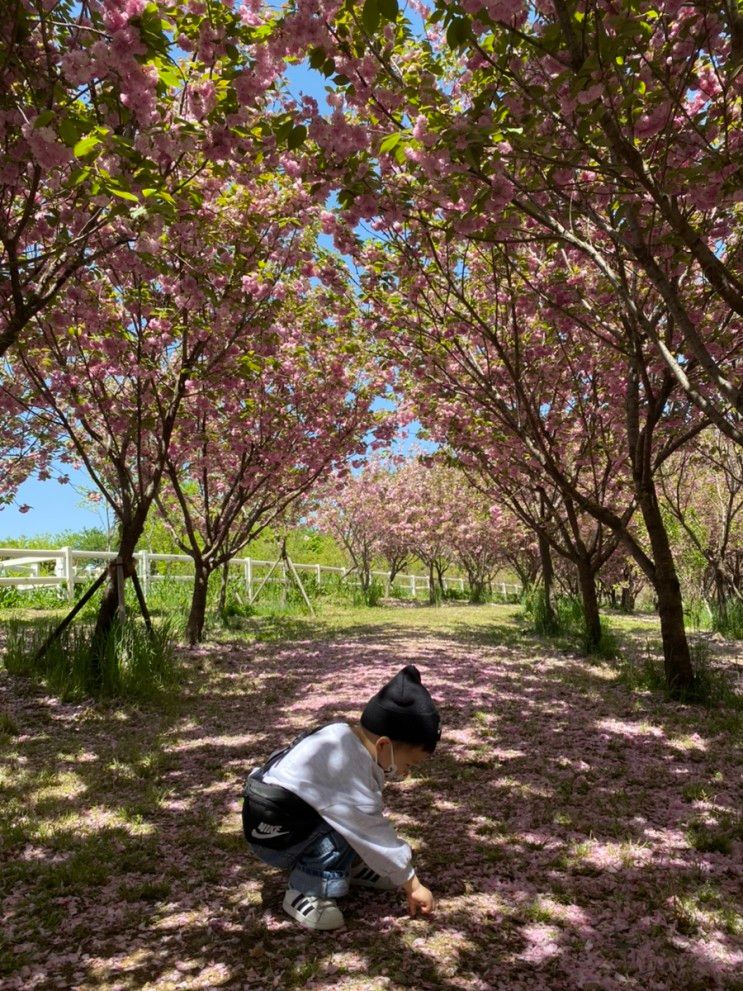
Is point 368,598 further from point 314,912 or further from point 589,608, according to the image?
point 314,912

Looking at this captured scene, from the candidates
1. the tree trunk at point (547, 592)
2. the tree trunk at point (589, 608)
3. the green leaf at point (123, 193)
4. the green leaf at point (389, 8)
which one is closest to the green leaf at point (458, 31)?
the green leaf at point (389, 8)

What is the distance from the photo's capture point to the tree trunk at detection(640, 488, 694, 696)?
6.71m

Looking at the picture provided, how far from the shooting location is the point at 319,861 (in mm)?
2754

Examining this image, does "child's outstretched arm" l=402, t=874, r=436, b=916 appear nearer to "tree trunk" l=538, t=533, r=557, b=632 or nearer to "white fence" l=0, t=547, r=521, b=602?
"tree trunk" l=538, t=533, r=557, b=632

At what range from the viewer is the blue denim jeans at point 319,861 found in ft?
8.91

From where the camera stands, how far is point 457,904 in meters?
2.83

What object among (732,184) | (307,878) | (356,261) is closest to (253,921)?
(307,878)

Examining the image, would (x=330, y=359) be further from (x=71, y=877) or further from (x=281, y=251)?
(x=71, y=877)

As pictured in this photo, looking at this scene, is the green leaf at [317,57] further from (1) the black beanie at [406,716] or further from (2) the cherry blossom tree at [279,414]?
(2) the cherry blossom tree at [279,414]

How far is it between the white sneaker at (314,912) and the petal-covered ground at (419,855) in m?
0.05

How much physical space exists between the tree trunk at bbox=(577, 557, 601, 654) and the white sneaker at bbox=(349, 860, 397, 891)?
7.36 metres

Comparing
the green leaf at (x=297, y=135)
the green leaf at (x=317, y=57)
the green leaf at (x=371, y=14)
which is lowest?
the green leaf at (x=371, y=14)

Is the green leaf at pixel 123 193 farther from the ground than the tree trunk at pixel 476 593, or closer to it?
farther from the ground

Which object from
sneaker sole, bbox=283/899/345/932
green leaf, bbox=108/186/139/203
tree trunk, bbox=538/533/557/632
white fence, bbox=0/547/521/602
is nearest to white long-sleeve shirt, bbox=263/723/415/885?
sneaker sole, bbox=283/899/345/932
